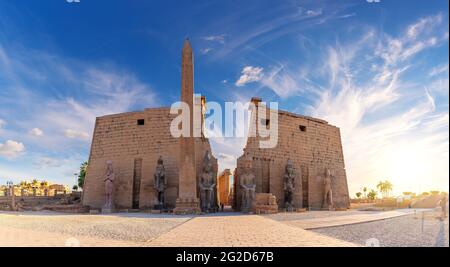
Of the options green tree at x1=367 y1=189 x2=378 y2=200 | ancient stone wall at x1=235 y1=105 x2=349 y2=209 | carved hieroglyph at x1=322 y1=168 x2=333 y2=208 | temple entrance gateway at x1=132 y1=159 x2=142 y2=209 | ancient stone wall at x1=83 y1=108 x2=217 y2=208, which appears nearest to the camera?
ancient stone wall at x1=83 y1=108 x2=217 y2=208

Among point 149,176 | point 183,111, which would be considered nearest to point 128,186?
point 149,176

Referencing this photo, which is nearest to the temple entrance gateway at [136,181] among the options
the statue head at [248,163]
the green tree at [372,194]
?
the statue head at [248,163]

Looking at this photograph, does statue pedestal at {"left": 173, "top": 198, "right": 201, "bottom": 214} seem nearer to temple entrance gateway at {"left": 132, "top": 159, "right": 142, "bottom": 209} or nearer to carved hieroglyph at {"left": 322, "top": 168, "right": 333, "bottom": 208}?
temple entrance gateway at {"left": 132, "top": 159, "right": 142, "bottom": 209}

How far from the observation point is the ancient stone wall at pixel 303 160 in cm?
2097

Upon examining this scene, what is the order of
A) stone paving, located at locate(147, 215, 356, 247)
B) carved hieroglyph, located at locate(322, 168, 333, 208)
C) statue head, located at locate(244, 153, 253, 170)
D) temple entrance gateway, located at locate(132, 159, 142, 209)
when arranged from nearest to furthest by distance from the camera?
→ 1. stone paving, located at locate(147, 215, 356, 247)
2. statue head, located at locate(244, 153, 253, 170)
3. temple entrance gateway, located at locate(132, 159, 142, 209)
4. carved hieroglyph, located at locate(322, 168, 333, 208)

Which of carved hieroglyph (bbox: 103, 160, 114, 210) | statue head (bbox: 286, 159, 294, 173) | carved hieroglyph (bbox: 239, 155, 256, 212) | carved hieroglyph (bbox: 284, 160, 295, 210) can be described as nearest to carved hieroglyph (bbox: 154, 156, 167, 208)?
carved hieroglyph (bbox: 103, 160, 114, 210)

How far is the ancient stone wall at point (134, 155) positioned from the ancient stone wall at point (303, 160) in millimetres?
3805

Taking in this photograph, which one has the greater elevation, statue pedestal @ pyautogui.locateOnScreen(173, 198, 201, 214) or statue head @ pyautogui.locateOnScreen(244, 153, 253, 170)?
statue head @ pyautogui.locateOnScreen(244, 153, 253, 170)

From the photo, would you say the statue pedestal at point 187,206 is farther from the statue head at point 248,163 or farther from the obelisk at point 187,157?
the statue head at point 248,163

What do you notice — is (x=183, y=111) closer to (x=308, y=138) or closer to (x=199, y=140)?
(x=199, y=140)

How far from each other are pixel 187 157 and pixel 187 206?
99.5 inches

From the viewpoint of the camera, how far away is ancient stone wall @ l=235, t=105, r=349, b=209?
68.8ft

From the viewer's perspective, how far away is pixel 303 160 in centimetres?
2289

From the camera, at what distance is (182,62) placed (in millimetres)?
18094
